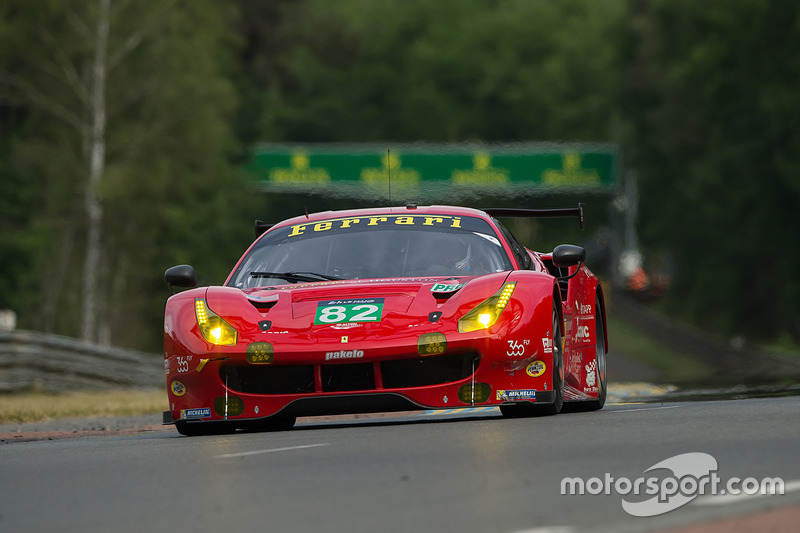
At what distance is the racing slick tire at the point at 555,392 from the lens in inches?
441

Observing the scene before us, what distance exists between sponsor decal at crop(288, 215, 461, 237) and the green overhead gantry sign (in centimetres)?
5476

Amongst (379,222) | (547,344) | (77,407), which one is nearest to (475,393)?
(547,344)

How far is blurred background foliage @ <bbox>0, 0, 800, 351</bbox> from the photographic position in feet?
149

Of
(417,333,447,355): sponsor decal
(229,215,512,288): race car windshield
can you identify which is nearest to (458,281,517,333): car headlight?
(417,333,447,355): sponsor decal

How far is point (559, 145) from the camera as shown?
227ft

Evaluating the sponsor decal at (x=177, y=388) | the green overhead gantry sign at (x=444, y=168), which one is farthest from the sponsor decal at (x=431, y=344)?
the green overhead gantry sign at (x=444, y=168)

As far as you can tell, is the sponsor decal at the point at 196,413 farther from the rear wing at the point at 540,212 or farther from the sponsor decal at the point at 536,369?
the rear wing at the point at 540,212

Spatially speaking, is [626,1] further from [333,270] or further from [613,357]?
[333,270]

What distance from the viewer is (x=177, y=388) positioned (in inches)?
440

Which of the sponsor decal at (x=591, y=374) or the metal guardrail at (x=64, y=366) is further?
the metal guardrail at (x=64, y=366)

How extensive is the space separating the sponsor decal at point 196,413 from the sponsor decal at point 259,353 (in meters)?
0.49

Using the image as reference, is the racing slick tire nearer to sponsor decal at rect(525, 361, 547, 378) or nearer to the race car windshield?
sponsor decal at rect(525, 361, 547, 378)

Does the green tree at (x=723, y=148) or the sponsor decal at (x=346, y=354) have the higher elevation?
the green tree at (x=723, y=148)

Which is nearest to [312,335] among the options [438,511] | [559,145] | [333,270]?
[333,270]
